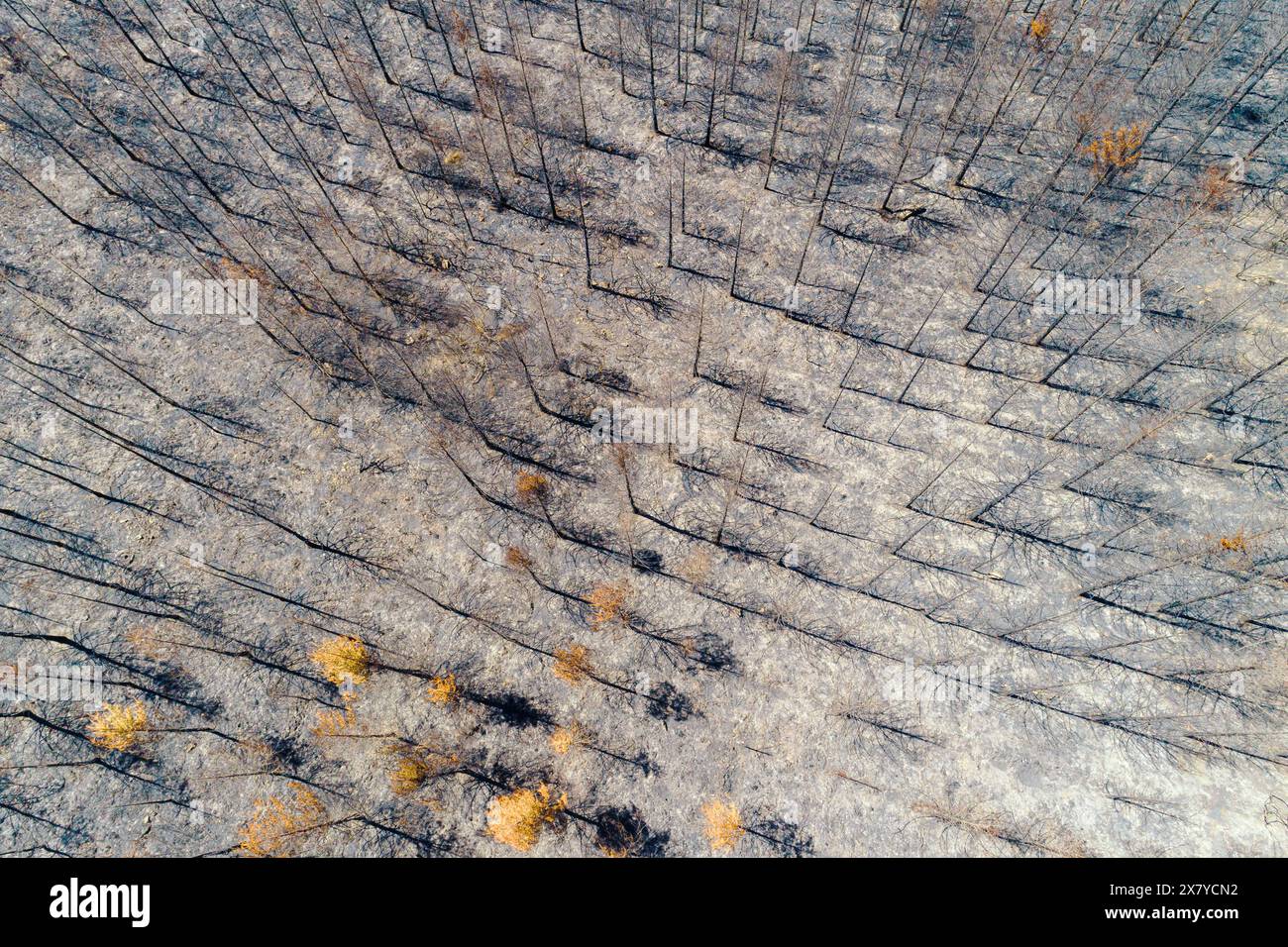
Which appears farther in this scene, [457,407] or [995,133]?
[995,133]

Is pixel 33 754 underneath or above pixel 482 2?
underneath

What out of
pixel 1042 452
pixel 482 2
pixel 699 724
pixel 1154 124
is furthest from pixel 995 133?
pixel 699 724

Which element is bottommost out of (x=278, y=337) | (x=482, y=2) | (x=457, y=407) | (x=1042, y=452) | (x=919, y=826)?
(x=919, y=826)

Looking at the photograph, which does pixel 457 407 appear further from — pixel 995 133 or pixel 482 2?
pixel 995 133

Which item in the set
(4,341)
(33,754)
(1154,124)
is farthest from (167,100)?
(1154,124)

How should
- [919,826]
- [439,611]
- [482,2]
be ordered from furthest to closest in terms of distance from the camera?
1. [482,2]
2. [439,611]
3. [919,826]

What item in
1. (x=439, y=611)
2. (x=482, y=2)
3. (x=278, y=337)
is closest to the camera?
(x=439, y=611)

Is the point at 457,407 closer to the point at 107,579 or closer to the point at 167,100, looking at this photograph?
the point at 107,579
